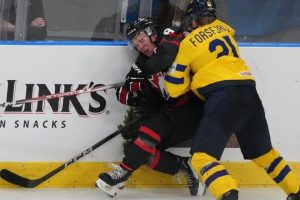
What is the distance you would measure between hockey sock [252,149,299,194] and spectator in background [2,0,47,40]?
4.55 ft

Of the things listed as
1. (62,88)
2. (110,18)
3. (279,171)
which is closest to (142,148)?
(62,88)

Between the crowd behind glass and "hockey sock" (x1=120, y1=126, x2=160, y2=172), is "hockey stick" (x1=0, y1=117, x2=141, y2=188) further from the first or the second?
the crowd behind glass

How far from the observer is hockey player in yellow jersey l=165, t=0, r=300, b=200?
294 cm

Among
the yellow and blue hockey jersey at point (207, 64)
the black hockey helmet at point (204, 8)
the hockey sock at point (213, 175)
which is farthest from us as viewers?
the black hockey helmet at point (204, 8)

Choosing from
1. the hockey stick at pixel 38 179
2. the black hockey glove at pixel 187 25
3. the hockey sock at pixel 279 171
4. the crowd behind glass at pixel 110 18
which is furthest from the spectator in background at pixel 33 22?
the hockey sock at pixel 279 171

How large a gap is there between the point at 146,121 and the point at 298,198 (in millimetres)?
847

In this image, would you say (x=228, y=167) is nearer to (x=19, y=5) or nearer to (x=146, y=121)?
(x=146, y=121)

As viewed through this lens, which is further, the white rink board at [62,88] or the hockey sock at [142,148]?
the white rink board at [62,88]

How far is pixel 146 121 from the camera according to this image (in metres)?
3.24

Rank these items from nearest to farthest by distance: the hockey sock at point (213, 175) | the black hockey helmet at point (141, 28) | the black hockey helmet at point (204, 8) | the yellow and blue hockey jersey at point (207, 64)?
1. the hockey sock at point (213, 175)
2. the yellow and blue hockey jersey at point (207, 64)
3. the black hockey helmet at point (204, 8)
4. the black hockey helmet at point (141, 28)

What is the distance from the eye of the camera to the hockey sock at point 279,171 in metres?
3.17

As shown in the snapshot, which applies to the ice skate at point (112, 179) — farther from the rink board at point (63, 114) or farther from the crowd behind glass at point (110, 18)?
the crowd behind glass at point (110, 18)

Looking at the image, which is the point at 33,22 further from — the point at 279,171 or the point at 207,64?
the point at 279,171

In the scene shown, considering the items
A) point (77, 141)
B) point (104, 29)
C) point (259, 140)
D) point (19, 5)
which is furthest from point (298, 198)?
point (19, 5)
